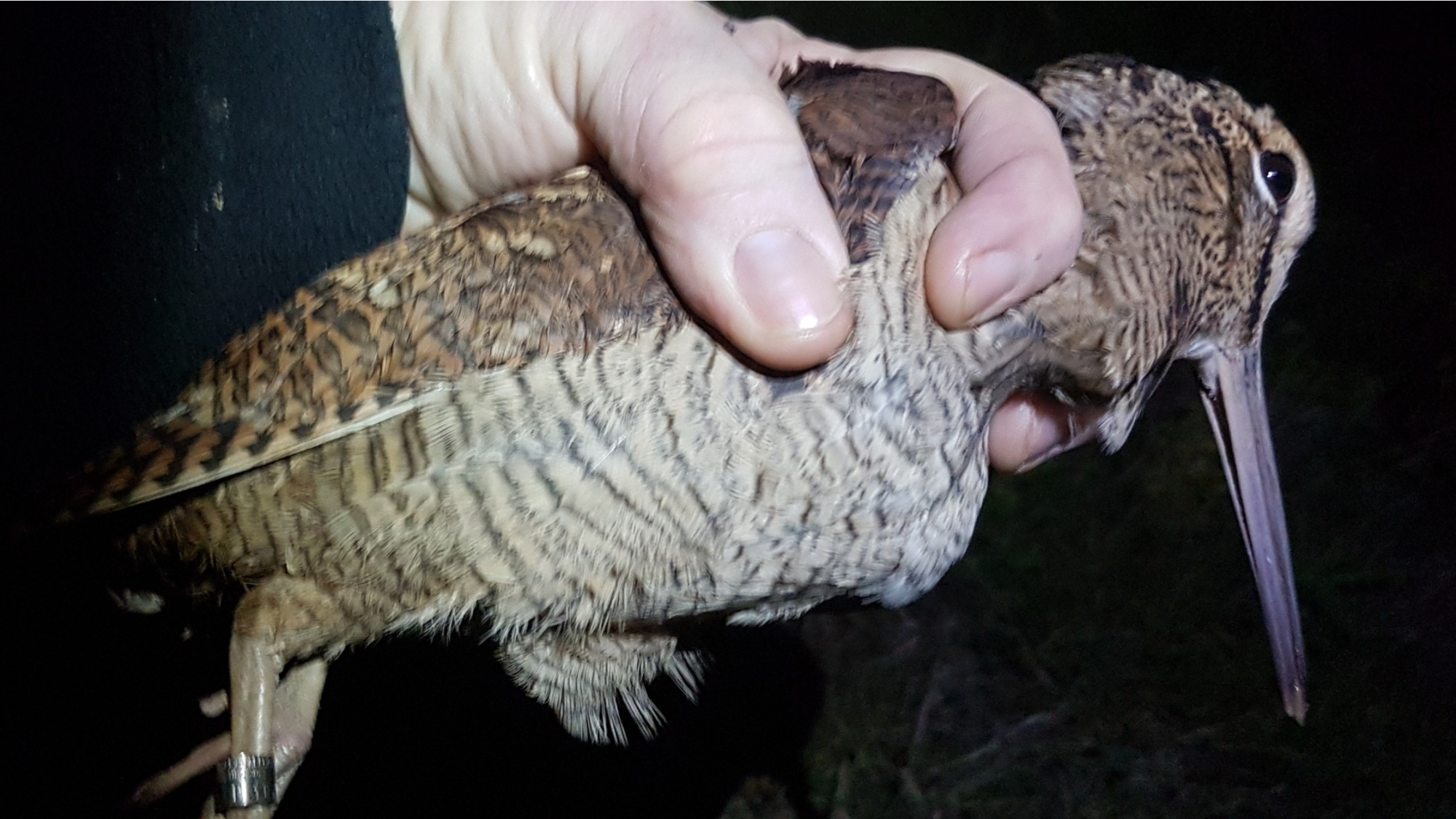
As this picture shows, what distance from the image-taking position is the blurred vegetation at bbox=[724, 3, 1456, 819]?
63.4 inches

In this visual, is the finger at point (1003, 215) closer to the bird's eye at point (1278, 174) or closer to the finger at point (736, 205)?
the finger at point (736, 205)

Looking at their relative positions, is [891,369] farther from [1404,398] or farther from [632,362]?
[1404,398]

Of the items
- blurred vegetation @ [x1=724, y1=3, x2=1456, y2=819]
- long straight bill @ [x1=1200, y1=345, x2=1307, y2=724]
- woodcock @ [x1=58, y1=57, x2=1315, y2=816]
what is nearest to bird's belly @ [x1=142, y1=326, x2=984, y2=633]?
woodcock @ [x1=58, y1=57, x2=1315, y2=816]

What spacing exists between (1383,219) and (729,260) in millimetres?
1386

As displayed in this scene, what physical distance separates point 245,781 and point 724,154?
1.10 m

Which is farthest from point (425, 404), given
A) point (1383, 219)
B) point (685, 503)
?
point (1383, 219)

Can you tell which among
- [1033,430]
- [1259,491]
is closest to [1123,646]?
[1259,491]

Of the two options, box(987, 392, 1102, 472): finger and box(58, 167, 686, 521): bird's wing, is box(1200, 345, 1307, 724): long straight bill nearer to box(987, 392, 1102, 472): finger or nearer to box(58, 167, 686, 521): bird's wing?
box(987, 392, 1102, 472): finger

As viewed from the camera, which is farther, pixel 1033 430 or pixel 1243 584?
pixel 1243 584

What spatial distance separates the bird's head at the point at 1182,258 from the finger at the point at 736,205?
1.21ft

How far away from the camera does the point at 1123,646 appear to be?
2072 mm

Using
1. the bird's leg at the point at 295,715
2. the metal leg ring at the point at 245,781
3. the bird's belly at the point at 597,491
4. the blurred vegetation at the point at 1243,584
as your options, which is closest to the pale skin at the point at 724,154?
the bird's belly at the point at 597,491

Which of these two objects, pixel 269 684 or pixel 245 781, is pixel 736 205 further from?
pixel 245 781

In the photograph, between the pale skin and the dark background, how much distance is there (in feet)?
1.89
